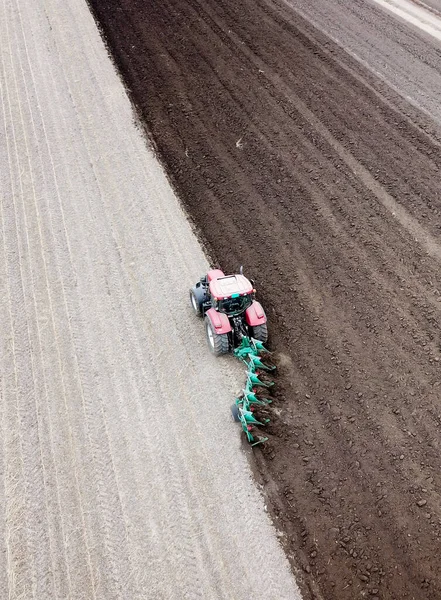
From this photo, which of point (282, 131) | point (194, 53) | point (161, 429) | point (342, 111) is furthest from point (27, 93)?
point (161, 429)

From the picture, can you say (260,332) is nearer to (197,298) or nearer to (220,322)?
(220,322)

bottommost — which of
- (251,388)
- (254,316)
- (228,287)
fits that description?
(251,388)

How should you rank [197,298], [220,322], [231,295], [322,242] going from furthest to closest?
[322,242] < [197,298] < [220,322] < [231,295]

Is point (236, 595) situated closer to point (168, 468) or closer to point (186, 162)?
point (168, 468)

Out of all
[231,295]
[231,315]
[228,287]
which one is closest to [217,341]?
[231,315]

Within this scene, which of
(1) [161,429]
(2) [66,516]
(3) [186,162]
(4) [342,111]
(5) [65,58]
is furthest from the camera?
(5) [65,58]

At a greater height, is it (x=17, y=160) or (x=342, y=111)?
(x=342, y=111)

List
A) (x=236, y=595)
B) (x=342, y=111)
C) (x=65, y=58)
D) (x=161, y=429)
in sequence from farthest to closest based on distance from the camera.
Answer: (x=65, y=58)
(x=342, y=111)
(x=161, y=429)
(x=236, y=595)

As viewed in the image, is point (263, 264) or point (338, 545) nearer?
point (338, 545)
